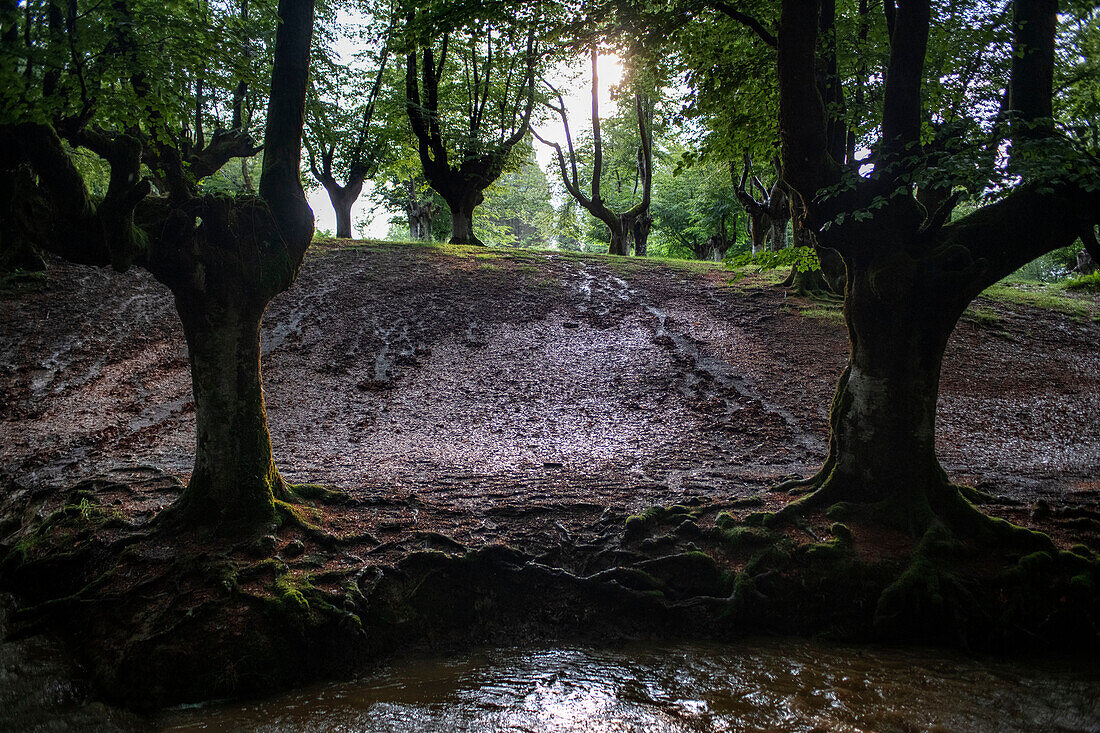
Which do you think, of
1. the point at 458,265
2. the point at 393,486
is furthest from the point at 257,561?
the point at 458,265

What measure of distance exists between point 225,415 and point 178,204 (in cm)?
211

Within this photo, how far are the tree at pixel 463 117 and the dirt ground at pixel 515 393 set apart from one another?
6189 mm

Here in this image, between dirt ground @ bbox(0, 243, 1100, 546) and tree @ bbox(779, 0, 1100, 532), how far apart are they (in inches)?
62.2

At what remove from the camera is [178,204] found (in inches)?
229

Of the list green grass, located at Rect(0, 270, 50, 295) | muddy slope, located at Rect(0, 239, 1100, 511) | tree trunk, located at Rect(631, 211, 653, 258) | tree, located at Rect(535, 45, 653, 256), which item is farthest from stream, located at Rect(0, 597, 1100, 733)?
tree trunk, located at Rect(631, 211, 653, 258)

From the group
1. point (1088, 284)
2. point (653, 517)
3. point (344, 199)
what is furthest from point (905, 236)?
point (344, 199)

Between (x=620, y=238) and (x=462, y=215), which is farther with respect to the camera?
(x=620, y=238)

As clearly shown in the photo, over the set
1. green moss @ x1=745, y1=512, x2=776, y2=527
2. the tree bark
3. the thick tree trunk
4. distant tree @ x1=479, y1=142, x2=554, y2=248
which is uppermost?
distant tree @ x1=479, y1=142, x2=554, y2=248

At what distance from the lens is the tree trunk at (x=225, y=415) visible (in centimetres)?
594

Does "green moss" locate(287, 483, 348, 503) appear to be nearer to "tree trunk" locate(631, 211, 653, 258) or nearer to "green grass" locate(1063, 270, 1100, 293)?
"tree trunk" locate(631, 211, 653, 258)

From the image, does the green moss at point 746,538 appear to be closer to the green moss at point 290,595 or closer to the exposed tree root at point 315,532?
the exposed tree root at point 315,532

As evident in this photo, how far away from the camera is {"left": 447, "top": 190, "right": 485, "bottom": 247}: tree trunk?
76.0 ft

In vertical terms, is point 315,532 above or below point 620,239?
below

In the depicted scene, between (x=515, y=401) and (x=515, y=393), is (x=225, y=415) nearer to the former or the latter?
(x=515, y=401)
